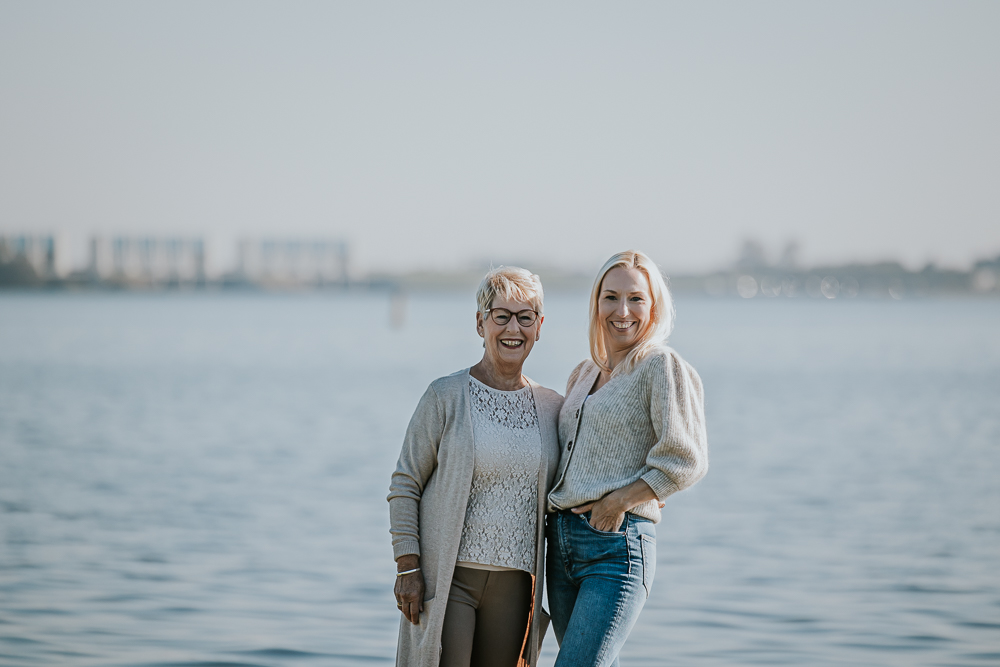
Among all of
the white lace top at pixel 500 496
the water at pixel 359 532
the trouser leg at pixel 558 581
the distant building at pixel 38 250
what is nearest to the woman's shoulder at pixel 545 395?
the white lace top at pixel 500 496

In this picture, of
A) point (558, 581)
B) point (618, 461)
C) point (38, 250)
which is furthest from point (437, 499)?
point (38, 250)

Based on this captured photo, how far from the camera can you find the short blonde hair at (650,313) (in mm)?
3721

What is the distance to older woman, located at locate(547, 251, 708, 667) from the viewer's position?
3559 millimetres

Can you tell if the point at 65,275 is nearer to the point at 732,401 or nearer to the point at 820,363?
the point at 820,363

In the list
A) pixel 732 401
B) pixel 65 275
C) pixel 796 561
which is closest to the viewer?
pixel 796 561

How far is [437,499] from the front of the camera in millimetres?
3699

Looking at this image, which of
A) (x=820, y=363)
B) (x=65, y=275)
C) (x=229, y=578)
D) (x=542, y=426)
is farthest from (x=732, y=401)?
(x=65, y=275)

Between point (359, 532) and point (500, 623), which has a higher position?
point (500, 623)

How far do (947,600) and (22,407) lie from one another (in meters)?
22.1

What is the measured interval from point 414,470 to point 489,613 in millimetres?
559

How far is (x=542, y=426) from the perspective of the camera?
150 inches

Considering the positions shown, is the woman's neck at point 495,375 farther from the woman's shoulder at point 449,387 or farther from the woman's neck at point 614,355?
the woman's neck at point 614,355

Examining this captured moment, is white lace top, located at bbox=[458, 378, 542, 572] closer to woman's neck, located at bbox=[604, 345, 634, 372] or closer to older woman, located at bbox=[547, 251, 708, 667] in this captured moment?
older woman, located at bbox=[547, 251, 708, 667]

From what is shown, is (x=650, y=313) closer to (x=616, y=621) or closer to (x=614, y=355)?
(x=614, y=355)
